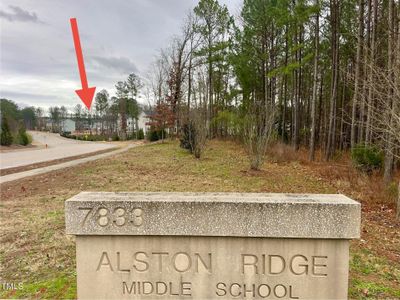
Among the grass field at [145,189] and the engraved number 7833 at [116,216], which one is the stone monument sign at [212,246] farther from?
the grass field at [145,189]

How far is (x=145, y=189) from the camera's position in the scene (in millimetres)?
8133

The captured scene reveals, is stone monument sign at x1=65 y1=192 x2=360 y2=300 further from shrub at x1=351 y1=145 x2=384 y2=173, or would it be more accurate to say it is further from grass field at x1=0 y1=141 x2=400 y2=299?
shrub at x1=351 y1=145 x2=384 y2=173

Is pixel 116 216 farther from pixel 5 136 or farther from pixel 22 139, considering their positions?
pixel 22 139

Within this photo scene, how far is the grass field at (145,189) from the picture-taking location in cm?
330

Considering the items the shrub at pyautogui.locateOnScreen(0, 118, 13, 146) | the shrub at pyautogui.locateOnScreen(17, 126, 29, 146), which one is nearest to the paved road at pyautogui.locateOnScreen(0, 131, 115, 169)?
the shrub at pyautogui.locateOnScreen(17, 126, 29, 146)

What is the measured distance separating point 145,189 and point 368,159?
7.53 m

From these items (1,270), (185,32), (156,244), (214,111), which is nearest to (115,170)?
(1,270)

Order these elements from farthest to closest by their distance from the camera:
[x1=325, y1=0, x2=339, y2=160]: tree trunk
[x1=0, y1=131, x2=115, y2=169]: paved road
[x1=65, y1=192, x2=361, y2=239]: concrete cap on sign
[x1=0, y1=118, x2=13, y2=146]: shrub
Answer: [x1=0, y1=118, x2=13, y2=146]: shrub → [x1=0, y1=131, x2=115, y2=169]: paved road → [x1=325, y1=0, x2=339, y2=160]: tree trunk → [x1=65, y1=192, x2=361, y2=239]: concrete cap on sign

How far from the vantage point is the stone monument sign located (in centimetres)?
229

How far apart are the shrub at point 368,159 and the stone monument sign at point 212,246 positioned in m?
8.96

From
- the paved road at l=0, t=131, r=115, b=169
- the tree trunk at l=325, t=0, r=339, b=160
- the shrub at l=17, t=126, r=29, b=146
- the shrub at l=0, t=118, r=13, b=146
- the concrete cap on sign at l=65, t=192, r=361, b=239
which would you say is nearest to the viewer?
the concrete cap on sign at l=65, t=192, r=361, b=239

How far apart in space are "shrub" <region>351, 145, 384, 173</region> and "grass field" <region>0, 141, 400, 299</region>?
53 cm

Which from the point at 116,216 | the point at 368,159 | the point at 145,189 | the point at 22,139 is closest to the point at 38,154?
the point at 22,139

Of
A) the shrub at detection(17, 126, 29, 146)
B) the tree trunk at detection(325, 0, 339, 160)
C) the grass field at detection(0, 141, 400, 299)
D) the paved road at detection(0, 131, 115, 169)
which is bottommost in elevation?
the paved road at detection(0, 131, 115, 169)
